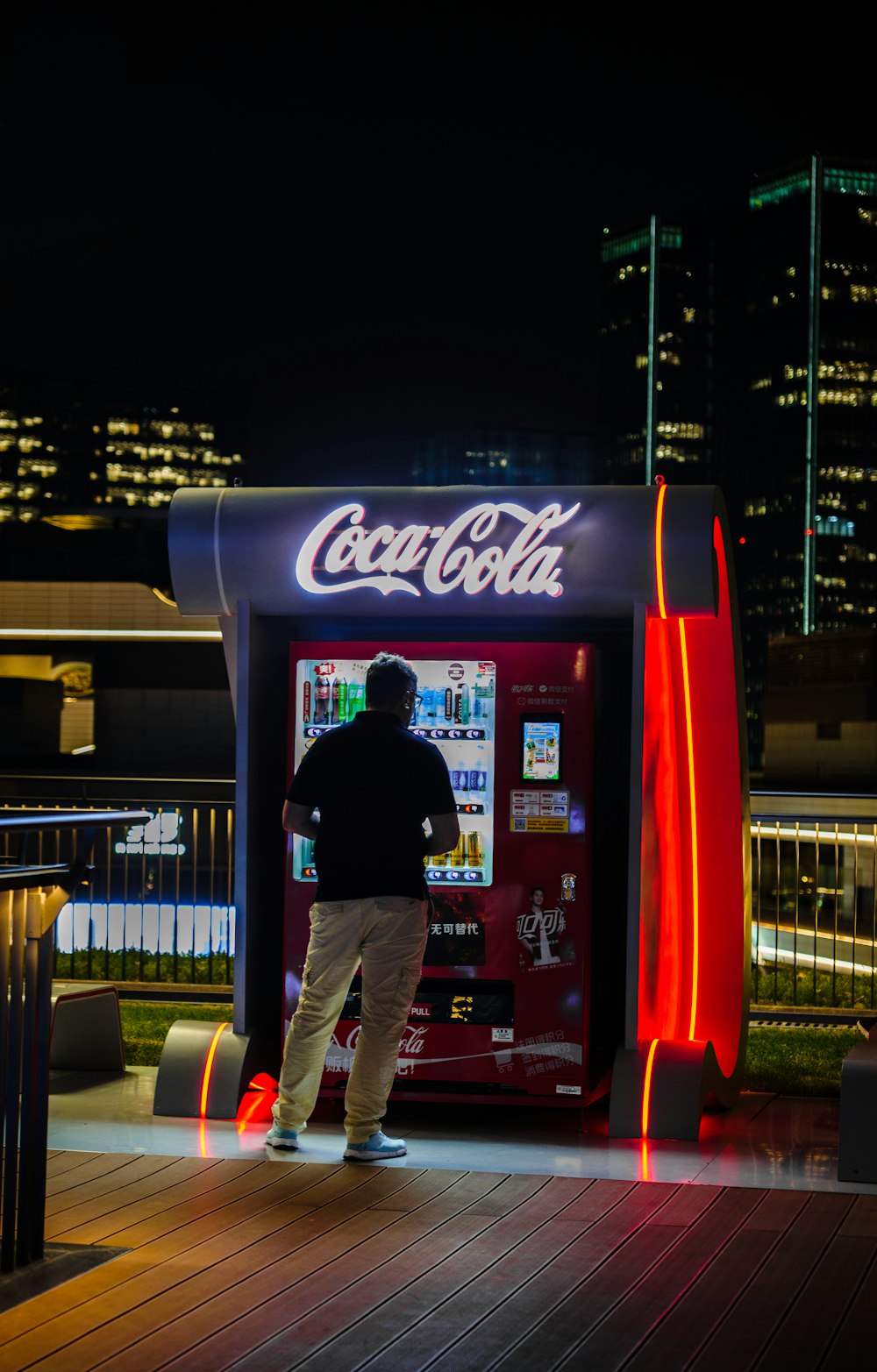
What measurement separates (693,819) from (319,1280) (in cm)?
326

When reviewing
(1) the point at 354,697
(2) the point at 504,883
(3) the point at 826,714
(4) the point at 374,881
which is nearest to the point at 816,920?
(2) the point at 504,883

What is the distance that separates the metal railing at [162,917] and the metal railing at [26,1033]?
5.31m

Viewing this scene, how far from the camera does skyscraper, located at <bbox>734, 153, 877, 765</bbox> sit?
140 meters

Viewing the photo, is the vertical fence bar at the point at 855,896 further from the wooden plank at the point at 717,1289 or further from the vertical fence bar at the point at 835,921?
the wooden plank at the point at 717,1289

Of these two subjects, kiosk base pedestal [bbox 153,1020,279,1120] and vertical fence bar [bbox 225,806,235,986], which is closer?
kiosk base pedestal [bbox 153,1020,279,1120]

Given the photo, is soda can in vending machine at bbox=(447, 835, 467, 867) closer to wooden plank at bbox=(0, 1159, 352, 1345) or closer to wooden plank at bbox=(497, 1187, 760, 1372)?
wooden plank at bbox=(0, 1159, 352, 1345)

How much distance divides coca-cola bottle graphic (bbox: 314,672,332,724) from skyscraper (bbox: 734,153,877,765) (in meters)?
134

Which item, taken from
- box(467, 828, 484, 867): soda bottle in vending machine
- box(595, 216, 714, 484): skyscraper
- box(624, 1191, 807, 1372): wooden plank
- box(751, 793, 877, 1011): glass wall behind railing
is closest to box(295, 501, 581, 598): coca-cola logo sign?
box(467, 828, 484, 867): soda bottle in vending machine

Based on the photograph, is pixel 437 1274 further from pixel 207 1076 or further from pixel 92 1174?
pixel 207 1076

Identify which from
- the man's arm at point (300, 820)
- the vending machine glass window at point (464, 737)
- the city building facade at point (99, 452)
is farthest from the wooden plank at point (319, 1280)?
the city building facade at point (99, 452)

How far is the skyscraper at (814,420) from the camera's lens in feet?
461

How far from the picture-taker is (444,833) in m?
5.61

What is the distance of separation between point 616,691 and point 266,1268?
318 cm

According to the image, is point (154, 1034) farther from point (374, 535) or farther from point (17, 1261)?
point (17, 1261)
